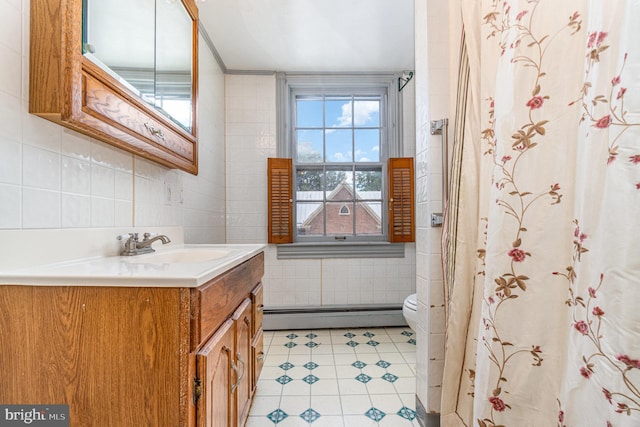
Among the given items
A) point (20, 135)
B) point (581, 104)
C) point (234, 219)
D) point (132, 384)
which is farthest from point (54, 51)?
point (234, 219)

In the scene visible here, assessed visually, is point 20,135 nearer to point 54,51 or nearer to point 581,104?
point 54,51

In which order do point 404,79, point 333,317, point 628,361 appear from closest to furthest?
point 628,361
point 333,317
point 404,79

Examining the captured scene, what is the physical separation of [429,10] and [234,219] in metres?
2.17

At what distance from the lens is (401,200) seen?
108 inches

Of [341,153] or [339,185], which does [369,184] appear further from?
[341,153]

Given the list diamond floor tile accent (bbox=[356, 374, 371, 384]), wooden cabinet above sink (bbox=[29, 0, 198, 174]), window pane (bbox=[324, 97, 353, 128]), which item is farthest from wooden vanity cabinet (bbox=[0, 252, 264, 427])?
window pane (bbox=[324, 97, 353, 128])

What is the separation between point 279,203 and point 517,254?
7.00 ft

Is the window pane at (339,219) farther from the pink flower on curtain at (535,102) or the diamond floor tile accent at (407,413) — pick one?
the pink flower on curtain at (535,102)

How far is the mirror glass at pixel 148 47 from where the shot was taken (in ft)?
3.23

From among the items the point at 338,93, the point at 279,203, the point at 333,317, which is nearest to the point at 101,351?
the point at 279,203

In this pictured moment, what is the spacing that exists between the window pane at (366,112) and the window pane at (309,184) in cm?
67

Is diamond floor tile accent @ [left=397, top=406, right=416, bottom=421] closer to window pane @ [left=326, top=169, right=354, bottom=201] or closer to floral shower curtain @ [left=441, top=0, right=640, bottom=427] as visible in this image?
floral shower curtain @ [left=441, top=0, right=640, bottom=427]

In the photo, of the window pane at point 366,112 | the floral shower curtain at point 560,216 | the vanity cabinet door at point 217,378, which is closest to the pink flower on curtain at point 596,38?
the floral shower curtain at point 560,216

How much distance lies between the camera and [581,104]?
26.7 inches
